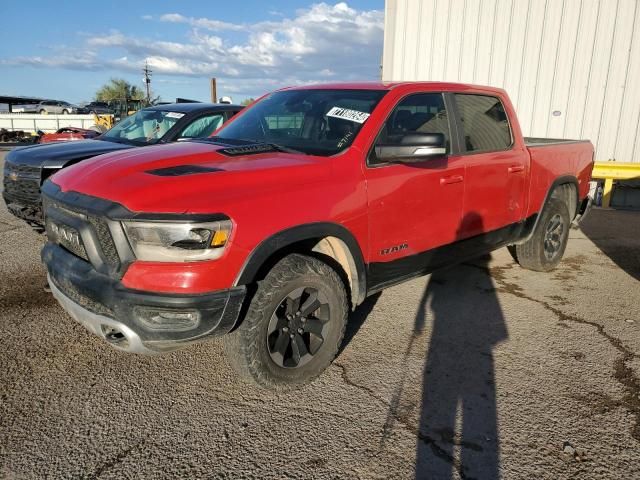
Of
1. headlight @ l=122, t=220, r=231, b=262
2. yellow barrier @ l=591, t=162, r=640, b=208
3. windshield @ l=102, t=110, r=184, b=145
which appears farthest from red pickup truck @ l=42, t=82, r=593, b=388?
yellow barrier @ l=591, t=162, r=640, b=208

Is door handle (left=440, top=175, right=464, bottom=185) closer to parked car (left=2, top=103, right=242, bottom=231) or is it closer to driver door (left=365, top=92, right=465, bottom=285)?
driver door (left=365, top=92, right=465, bottom=285)

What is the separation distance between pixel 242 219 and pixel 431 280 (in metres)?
3.05

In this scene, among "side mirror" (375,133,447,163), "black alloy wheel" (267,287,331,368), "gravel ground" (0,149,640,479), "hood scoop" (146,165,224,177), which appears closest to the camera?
"gravel ground" (0,149,640,479)

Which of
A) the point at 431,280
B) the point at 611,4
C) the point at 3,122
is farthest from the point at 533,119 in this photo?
the point at 3,122

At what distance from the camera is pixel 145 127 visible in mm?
6703

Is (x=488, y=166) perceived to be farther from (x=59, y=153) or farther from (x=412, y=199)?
(x=59, y=153)

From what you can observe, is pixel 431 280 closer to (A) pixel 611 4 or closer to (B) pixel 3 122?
(A) pixel 611 4

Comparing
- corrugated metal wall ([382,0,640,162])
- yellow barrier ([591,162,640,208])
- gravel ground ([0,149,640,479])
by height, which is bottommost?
gravel ground ([0,149,640,479])

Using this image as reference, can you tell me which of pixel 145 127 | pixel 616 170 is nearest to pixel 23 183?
pixel 145 127

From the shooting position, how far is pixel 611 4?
9.16m

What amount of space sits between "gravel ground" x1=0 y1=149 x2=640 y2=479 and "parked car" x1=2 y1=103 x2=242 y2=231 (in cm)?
154

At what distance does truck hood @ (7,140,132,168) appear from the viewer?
5434mm

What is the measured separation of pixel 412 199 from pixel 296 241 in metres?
1.05

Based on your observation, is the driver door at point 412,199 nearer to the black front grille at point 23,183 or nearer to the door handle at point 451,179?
the door handle at point 451,179
